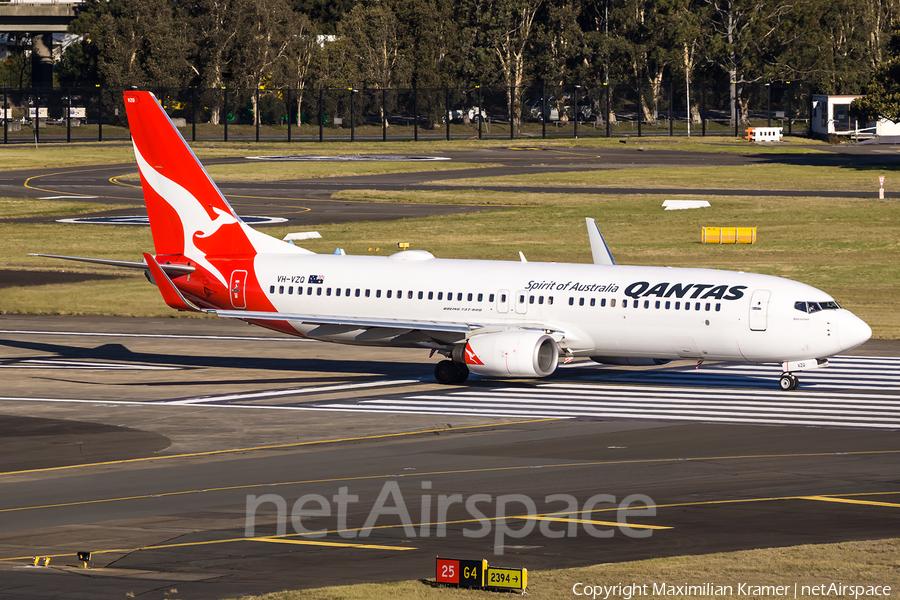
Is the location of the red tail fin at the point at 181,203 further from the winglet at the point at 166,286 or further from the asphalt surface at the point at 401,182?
the asphalt surface at the point at 401,182

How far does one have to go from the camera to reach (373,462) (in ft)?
107

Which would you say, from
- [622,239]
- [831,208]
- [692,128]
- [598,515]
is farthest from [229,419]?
[692,128]

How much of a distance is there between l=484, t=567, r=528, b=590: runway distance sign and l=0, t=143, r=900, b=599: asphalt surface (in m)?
1.83

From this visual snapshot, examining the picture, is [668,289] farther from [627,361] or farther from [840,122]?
[840,122]

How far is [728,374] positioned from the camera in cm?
4672

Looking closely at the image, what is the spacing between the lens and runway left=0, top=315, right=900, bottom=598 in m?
23.3

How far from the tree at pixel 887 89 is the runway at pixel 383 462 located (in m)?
79.0

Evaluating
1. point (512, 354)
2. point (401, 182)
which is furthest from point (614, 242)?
point (401, 182)

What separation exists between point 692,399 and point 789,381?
3.51 metres

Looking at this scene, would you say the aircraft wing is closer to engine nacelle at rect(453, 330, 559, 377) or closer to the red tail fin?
engine nacelle at rect(453, 330, 559, 377)

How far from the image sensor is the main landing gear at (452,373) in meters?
44.7

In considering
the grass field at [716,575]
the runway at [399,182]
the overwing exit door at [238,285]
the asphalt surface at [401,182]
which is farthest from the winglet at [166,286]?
the runway at [399,182]

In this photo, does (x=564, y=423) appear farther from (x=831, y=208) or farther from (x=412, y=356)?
(x=831, y=208)

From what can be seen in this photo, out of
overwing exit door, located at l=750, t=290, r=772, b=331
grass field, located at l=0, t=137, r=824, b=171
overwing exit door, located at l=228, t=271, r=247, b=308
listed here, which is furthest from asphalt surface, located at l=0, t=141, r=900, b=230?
overwing exit door, located at l=750, t=290, r=772, b=331
